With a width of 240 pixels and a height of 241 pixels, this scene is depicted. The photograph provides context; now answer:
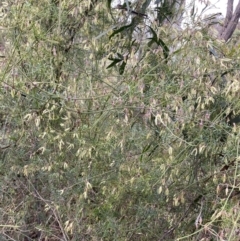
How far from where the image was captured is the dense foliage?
1.36m

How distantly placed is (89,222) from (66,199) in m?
0.14

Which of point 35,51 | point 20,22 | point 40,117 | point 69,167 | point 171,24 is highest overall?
point 171,24

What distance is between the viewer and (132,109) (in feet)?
4.68

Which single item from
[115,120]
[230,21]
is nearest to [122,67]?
[115,120]

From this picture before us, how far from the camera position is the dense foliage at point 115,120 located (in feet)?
4.48

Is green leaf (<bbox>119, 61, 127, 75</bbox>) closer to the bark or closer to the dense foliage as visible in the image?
the dense foliage

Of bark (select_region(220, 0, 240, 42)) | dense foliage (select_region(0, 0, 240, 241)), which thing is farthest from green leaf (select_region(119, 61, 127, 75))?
bark (select_region(220, 0, 240, 42))

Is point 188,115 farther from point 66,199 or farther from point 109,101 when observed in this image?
point 66,199

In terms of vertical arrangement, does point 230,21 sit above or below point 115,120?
above

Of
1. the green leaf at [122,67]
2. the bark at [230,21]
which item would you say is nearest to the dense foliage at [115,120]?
Result: the green leaf at [122,67]

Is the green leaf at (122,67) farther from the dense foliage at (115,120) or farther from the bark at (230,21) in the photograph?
the bark at (230,21)

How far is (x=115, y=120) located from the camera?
5.01ft

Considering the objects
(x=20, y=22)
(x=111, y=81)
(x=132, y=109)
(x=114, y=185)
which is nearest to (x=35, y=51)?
(x=20, y=22)

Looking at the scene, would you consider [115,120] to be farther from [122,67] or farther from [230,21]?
[230,21]
